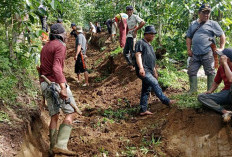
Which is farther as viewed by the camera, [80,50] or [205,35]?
[80,50]

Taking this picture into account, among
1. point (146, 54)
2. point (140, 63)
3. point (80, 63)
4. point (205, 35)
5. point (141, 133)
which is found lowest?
point (141, 133)

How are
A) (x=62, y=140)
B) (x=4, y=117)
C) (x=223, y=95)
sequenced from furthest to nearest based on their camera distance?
(x=223, y=95) → (x=4, y=117) → (x=62, y=140)

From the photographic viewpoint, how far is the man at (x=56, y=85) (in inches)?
138

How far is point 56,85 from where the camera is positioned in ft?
11.7

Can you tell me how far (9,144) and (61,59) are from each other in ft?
4.71

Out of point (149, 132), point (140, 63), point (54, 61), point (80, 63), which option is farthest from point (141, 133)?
point (80, 63)

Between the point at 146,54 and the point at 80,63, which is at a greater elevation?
the point at 146,54

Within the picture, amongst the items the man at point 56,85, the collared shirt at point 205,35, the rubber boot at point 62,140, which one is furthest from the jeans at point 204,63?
the rubber boot at point 62,140

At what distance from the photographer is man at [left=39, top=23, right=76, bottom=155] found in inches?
138

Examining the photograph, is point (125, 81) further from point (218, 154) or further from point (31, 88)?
point (218, 154)

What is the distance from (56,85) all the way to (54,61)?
0.37m

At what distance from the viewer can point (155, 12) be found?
9.52 metres

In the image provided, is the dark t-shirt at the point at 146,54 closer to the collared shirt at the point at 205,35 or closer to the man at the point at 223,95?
the collared shirt at the point at 205,35

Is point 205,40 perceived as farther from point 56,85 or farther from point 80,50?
point 80,50
